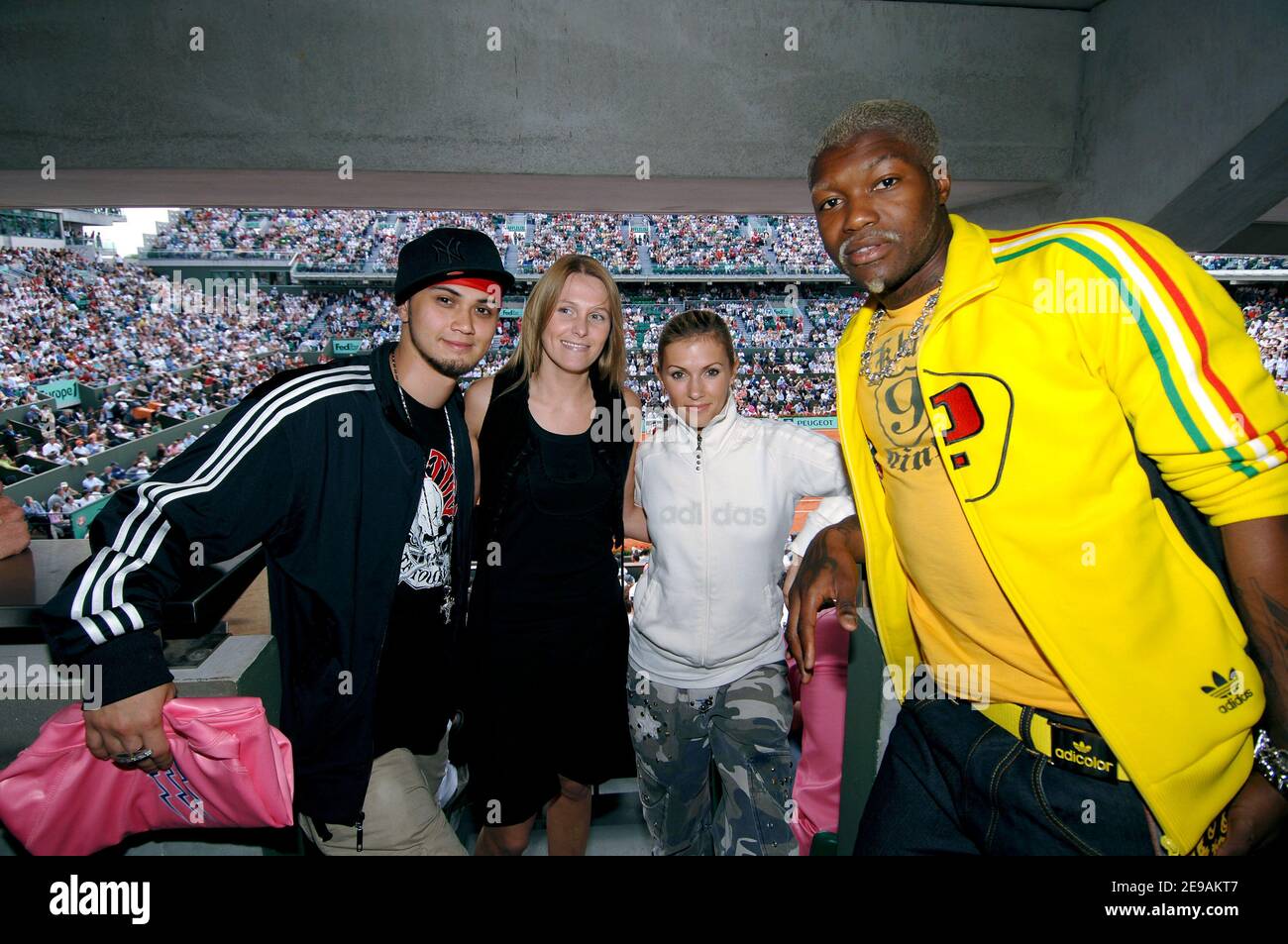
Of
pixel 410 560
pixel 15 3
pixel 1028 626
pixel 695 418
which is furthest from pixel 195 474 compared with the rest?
pixel 15 3

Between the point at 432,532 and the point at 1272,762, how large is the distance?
5.27ft

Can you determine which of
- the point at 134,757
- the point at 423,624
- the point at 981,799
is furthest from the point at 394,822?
the point at 981,799

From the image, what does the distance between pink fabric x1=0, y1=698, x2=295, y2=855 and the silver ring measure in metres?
0.04

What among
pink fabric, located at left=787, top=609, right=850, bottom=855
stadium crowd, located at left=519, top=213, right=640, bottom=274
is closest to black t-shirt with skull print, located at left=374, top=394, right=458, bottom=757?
pink fabric, located at left=787, top=609, right=850, bottom=855

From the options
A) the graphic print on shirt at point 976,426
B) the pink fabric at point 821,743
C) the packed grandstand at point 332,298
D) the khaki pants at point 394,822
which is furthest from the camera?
the packed grandstand at point 332,298

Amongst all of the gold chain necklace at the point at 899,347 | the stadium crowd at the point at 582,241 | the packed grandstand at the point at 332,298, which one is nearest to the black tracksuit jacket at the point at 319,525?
the gold chain necklace at the point at 899,347

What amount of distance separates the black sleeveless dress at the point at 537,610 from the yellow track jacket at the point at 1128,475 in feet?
3.45

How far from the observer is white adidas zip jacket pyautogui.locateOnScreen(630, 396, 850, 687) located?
1821 mm

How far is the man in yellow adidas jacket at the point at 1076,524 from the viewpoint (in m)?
0.92

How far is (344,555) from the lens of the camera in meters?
1.41

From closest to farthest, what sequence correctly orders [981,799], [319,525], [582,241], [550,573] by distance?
[981,799]
[319,525]
[550,573]
[582,241]

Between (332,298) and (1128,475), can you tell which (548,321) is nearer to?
(1128,475)

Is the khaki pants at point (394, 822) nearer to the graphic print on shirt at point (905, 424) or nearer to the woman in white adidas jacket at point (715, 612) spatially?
the woman in white adidas jacket at point (715, 612)

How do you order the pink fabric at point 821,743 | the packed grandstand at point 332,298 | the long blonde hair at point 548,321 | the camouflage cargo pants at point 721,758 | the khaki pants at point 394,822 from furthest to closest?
the packed grandstand at point 332,298 < the pink fabric at point 821,743 < the long blonde hair at point 548,321 < the camouflage cargo pants at point 721,758 < the khaki pants at point 394,822
